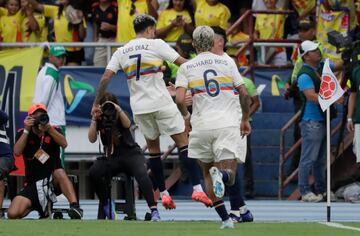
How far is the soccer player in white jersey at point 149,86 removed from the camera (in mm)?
15711

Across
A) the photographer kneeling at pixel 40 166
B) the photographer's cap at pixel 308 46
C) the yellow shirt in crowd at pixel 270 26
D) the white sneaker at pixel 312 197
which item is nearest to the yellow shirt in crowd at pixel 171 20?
the yellow shirt in crowd at pixel 270 26

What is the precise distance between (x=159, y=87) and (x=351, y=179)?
635 cm

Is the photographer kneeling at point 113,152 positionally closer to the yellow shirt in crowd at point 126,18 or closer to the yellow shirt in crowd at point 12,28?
the yellow shirt in crowd at point 126,18

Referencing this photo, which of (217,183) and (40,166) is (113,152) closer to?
(40,166)

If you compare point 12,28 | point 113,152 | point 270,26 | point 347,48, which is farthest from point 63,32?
point 113,152

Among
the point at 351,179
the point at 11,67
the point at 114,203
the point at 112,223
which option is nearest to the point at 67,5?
the point at 11,67

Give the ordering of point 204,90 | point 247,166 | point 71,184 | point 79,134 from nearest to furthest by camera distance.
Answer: point 204,90 < point 71,184 < point 247,166 < point 79,134

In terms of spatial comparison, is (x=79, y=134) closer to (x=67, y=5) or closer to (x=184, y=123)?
(x=67, y=5)

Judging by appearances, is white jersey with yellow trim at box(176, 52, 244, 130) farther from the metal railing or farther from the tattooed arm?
the metal railing

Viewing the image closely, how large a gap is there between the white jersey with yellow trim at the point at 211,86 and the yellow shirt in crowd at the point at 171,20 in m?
8.00

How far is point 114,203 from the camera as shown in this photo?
55.3 feet

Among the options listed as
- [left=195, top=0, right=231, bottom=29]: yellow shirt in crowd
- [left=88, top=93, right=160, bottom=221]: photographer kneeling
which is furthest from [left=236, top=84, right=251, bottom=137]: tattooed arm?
[left=195, top=0, right=231, bottom=29]: yellow shirt in crowd

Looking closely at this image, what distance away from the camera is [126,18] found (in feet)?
74.8

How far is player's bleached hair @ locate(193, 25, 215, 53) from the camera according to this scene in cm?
1428
